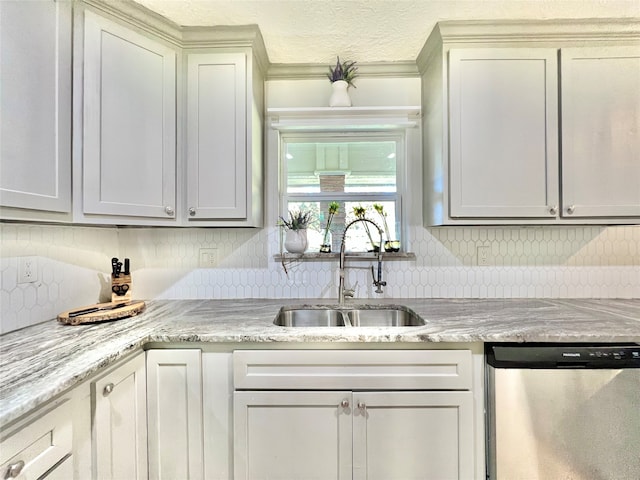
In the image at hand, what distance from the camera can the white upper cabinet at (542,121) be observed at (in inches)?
60.7

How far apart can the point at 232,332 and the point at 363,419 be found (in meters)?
0.63

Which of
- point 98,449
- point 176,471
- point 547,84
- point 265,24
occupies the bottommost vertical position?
point 176,471

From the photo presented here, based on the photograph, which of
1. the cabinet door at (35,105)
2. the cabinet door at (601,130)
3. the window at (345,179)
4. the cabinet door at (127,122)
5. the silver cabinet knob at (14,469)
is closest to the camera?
the silver cabinet knob at (14,469)

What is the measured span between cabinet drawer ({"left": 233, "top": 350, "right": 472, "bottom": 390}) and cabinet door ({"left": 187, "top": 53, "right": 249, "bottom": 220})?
81cm

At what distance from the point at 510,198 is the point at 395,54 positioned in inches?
41.7

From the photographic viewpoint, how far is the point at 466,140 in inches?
61.8

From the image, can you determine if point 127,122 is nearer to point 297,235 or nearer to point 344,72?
point 297,235

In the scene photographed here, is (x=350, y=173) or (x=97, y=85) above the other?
(x=97, y=85)

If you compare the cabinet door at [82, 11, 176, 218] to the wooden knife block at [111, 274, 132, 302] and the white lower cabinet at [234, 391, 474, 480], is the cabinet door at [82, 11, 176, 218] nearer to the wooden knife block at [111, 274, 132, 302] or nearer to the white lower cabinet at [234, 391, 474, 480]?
the wooden knife block at [111, 274, 132, 302]

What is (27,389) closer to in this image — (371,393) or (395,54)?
(371,393)

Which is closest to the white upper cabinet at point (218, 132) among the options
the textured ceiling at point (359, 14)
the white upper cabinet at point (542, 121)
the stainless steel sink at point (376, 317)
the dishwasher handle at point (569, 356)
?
the textured ceiling at point (359, 14)

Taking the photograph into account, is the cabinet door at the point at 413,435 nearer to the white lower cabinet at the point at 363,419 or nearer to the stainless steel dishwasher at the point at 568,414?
the white lower cabinet at the point at 363,419

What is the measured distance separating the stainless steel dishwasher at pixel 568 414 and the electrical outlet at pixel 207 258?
61.8 inches

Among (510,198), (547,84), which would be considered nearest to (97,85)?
(510,198)
